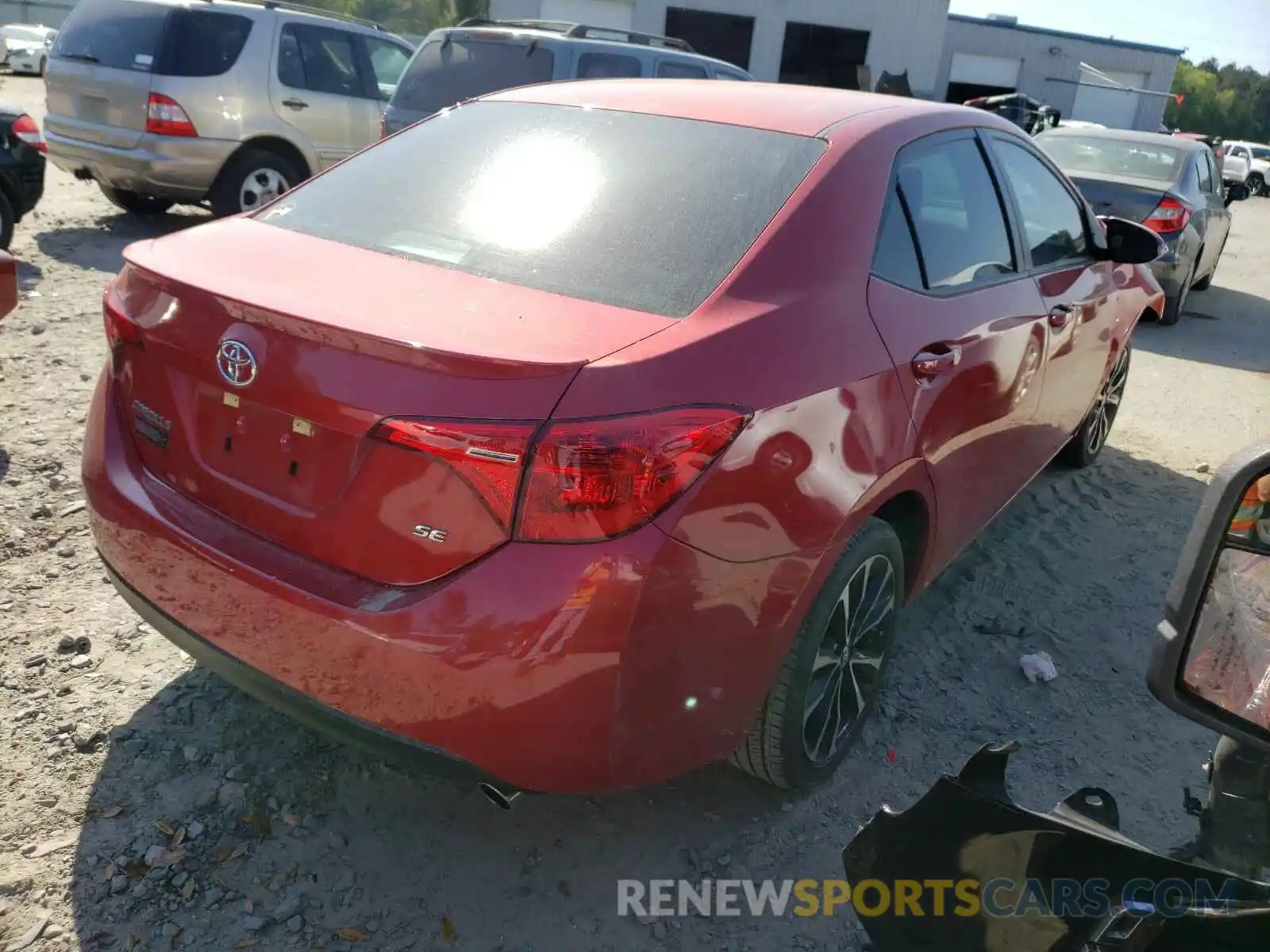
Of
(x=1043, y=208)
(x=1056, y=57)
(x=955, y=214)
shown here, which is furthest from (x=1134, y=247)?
(x=1056, y=57)

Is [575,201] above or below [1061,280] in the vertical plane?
above

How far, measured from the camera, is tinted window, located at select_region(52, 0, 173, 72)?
27.2 ft

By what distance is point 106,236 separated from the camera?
8.94 meters

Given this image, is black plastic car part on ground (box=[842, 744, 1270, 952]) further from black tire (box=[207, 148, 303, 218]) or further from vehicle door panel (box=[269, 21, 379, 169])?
vehicle door panel (box=[269, 21, 379, 169])

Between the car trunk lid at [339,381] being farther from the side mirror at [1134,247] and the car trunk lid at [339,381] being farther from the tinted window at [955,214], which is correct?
the side mirror at [1134,247]

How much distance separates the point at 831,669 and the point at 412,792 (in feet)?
3.75

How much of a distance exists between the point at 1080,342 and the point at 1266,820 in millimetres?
2678

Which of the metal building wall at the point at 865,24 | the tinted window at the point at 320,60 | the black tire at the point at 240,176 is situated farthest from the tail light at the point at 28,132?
the metal building wall at the point at 865,24

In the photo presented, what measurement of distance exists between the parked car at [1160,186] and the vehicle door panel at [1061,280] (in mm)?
5186

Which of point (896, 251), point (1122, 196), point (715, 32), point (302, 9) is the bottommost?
point (1122, 196)

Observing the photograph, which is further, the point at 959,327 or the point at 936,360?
the point at 959,327

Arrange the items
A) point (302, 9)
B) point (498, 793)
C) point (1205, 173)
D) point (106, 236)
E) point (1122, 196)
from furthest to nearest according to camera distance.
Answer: point (1205, 173), point (302, 9), point (1122, 196), point (106, 236), point (498, 793)

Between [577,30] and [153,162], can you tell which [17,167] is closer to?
[153,162]

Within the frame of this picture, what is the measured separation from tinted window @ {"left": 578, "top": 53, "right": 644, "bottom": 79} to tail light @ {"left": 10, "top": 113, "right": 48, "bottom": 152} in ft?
13.0
